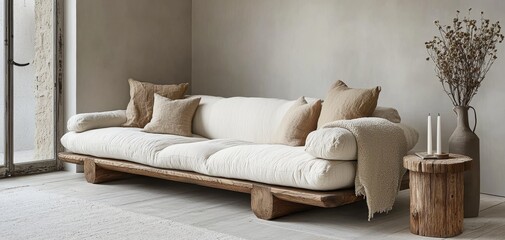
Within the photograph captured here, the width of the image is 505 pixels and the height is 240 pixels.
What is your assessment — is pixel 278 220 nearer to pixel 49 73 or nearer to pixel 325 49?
pixel 325 49

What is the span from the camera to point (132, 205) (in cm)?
468

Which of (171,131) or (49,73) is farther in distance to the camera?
(49,73)

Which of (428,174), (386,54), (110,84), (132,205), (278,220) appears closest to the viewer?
(428,174)

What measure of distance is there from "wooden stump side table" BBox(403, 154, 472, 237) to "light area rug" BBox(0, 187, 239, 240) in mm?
1078

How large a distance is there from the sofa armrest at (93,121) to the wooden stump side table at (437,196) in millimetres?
2836

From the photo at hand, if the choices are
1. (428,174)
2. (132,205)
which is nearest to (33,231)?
(132,205)

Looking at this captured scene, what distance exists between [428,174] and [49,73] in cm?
364

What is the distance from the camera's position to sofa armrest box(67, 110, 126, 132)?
5.63 meters

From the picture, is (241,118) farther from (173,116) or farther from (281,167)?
(281,167)

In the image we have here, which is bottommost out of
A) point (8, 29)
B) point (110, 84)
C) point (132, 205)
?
point (132, 205)

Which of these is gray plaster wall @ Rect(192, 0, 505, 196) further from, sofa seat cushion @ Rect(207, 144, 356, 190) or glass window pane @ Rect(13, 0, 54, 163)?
glass window pane @ Rect(13, 0, 54, 163)

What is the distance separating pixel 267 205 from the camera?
421 cm

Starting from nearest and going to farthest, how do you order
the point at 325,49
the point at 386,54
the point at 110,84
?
1. the point at 386,54
2. the point at 325,49
3. the point at 110,84

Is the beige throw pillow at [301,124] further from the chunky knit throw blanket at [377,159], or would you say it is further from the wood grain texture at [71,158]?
the wood grain texture at [71,158]
